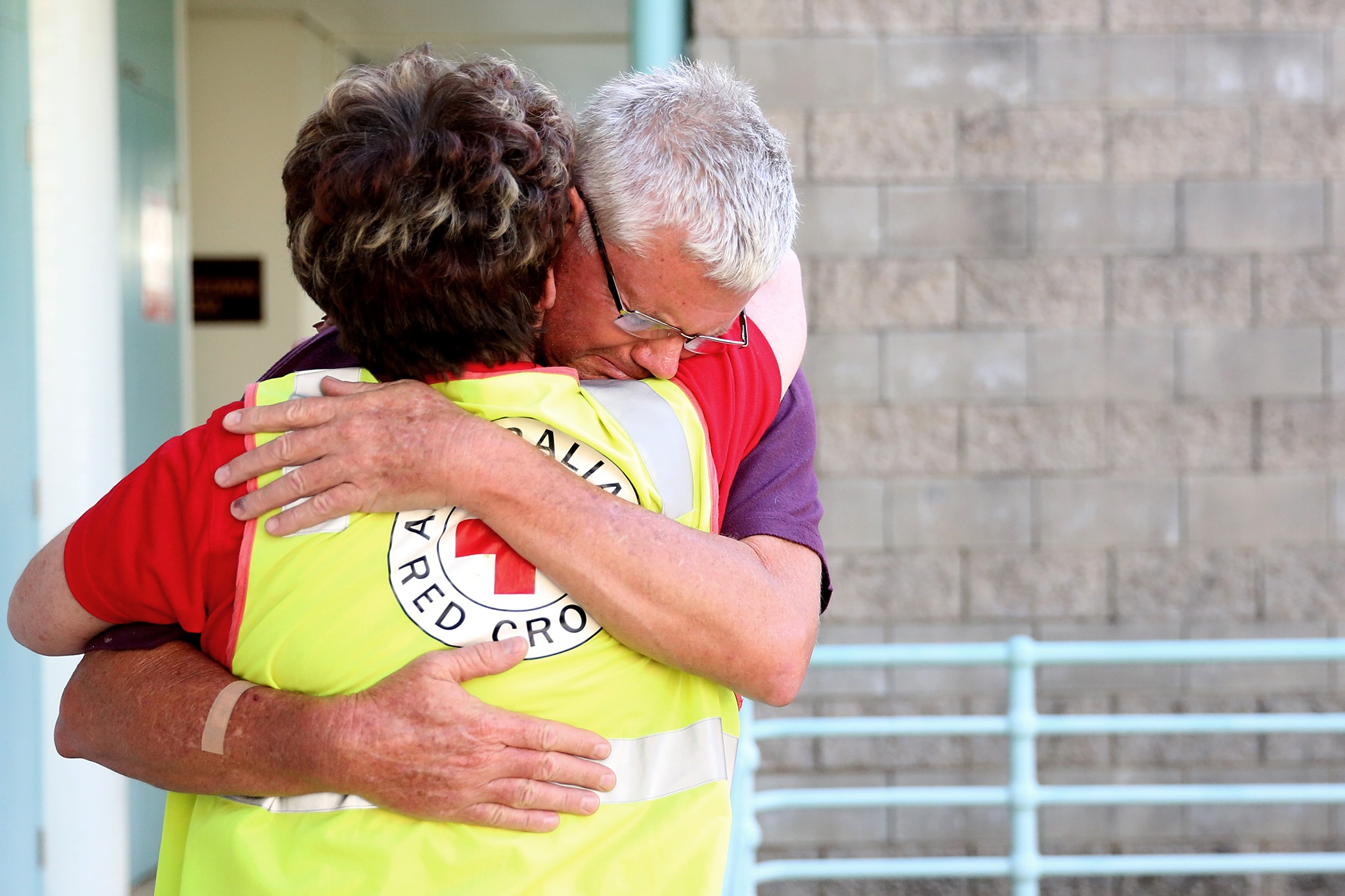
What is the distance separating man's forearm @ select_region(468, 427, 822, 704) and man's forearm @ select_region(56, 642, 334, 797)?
0.86 ft

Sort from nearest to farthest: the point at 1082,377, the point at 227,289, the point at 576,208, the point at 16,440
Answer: the point at 576,208
the point at 16,440
the point at 1082,377
the point at 227,289

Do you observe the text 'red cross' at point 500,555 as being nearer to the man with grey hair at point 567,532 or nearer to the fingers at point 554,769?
the man with grey hair at point 567,532

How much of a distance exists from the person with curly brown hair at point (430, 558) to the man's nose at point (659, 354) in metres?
0.12

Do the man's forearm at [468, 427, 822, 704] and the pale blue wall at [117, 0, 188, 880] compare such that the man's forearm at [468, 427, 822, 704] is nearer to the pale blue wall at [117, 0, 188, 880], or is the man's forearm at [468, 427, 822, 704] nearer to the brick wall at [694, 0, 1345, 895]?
the brick wall at [694, 0, 1345, 895]

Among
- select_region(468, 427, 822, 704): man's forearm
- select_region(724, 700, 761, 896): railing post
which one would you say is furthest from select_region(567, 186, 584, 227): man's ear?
select_region(724, 700, 761, 896): railing post

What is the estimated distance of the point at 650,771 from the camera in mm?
1187

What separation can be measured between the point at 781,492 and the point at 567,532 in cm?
34

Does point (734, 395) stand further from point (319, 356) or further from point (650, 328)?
point (319, 356)

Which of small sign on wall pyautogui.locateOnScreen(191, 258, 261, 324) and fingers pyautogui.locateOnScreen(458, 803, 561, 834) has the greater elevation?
small sign on wall pyautogui.locateOnScreen(191, 258, 261, 324)

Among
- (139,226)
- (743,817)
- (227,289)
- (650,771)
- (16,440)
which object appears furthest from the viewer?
(227,289)

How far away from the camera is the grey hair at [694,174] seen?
125cm

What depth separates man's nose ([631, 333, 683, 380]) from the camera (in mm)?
1353

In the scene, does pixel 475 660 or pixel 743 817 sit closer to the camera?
pixel 475 660

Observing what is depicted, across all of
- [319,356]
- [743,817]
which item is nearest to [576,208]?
[319,356]
